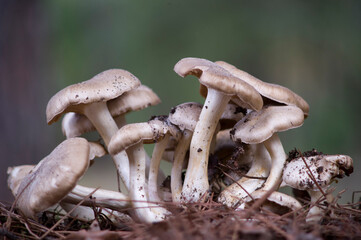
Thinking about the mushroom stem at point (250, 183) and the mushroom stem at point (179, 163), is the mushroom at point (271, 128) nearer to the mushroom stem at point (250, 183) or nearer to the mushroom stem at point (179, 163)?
the mushroom stem at point (250, 183)

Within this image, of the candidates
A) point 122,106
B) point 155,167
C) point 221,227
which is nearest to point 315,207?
point 221,227

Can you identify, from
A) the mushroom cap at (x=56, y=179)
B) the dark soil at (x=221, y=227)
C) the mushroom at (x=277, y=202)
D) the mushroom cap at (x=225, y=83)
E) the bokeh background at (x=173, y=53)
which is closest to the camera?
the dark soil at (x=221, y=227)

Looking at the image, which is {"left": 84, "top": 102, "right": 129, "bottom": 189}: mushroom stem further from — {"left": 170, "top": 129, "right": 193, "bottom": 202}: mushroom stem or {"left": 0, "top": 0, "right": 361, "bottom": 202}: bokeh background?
{"left": 0, "top": 0, "right": 361, "bottom": 202}: bokeh background

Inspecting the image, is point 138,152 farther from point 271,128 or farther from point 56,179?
point 271,128

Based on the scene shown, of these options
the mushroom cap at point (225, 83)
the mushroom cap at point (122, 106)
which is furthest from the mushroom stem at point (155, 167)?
the mushroom cap at point (225, 83)

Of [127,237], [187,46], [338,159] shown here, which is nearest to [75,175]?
[127,237]

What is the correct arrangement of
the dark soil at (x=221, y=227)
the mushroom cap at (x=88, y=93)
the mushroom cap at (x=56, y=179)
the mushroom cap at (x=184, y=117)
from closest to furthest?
the dark soil at (x=221, y=227) < the mushroom cap at (x=56, y=179) < the mushroom cap at (x=88, y=93) < the mushroom cap at (x=184, y=117)

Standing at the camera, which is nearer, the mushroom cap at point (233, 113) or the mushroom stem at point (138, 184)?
the mushroom stem at point (138, 184)
